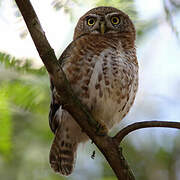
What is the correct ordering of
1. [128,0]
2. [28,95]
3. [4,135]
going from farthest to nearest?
[128,0]
[28,95]
[4,135]

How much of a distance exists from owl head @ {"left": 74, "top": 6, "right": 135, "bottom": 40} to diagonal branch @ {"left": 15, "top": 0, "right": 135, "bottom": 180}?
5.00 ft

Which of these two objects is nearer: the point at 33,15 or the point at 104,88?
the point at 33,15

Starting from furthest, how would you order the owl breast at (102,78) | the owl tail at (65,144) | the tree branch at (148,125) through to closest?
the owl tail at (65,144)
the owl breast at (102,78)
the tree branch at (148,125)

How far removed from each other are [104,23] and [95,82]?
0.81 meters

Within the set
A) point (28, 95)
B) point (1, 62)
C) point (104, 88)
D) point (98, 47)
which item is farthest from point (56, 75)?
point (98, 47)

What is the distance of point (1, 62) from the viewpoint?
1.31 meters

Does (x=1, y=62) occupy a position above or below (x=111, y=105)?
above

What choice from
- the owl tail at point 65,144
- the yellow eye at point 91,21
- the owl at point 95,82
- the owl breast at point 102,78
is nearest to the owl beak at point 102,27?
the owl at point 95,82

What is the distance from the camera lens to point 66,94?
1.63 metres

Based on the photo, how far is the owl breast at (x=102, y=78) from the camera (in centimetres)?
255

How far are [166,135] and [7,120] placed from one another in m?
2.87

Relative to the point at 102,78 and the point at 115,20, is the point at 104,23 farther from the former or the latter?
the point at 102,78

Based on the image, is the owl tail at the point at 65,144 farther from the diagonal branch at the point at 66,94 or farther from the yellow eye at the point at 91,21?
the diagonal branch at the point at 66,94

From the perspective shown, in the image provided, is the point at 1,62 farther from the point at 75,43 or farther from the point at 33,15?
the point at 75,43
